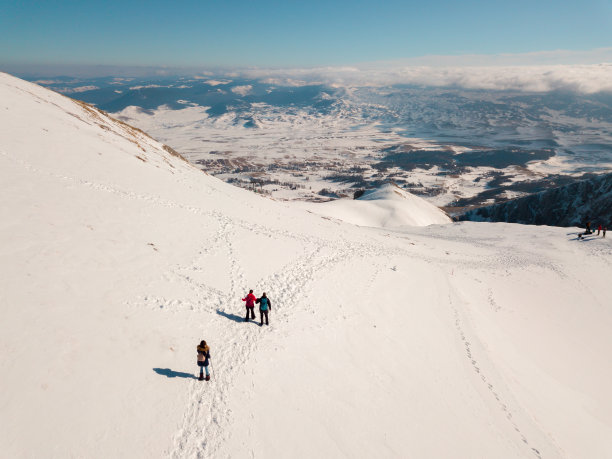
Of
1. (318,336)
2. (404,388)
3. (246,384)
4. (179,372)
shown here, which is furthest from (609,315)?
(179,372)

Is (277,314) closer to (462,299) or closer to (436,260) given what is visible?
(462,299)

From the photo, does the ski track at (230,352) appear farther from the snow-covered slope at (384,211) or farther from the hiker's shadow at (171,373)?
the snow-covered slope at (384,211)

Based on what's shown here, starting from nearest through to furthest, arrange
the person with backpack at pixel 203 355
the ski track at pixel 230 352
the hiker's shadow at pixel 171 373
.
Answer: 1. the ski track at pixel 230 352
2. the person with backpack at pixel 203 355
3. the hiker's shadow at pixel 171 373

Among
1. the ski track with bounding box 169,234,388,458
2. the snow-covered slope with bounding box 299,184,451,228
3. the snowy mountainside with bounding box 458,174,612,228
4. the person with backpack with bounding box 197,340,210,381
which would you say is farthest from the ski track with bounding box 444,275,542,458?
the snowy mountainside with bounding box 458,174,612,228

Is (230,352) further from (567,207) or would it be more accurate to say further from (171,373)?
(567,207)

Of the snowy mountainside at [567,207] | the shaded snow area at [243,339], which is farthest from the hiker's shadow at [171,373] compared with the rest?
the snowy mountainside at [567,207]

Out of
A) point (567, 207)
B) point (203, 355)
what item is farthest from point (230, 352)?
point (567, 207)
